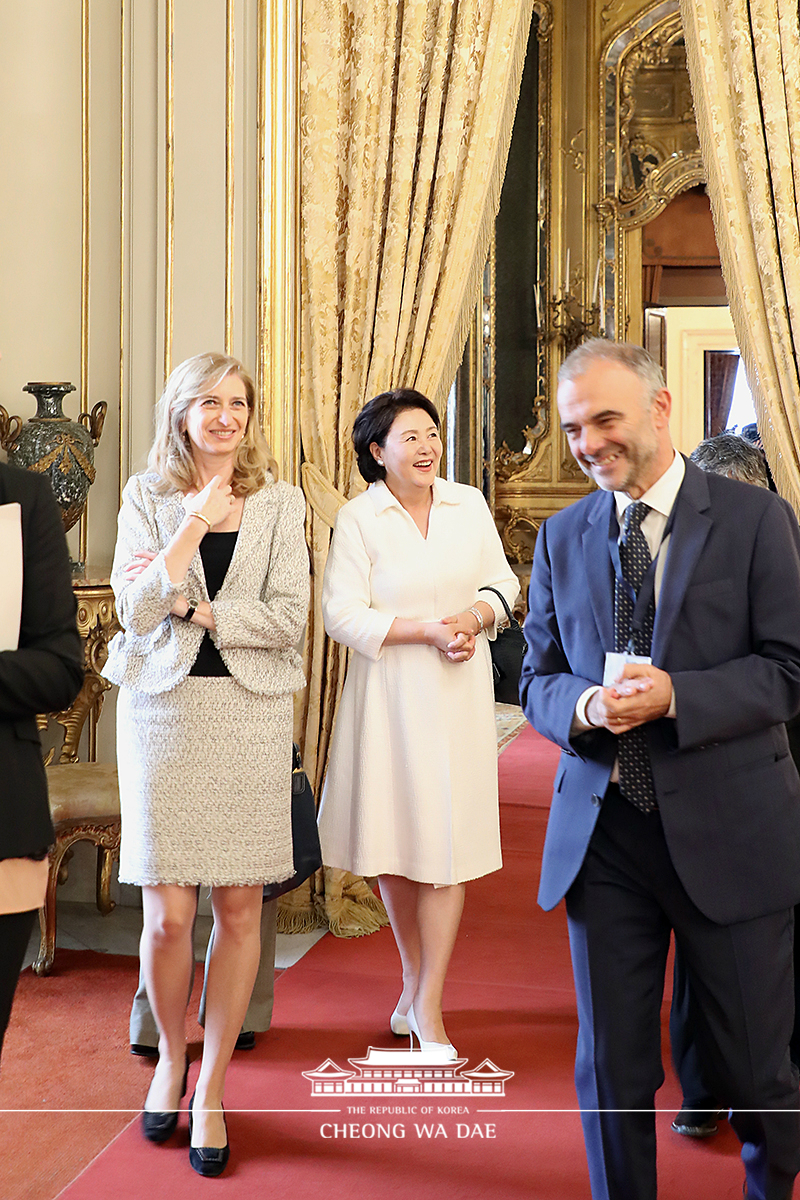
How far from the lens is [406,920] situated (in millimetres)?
3285

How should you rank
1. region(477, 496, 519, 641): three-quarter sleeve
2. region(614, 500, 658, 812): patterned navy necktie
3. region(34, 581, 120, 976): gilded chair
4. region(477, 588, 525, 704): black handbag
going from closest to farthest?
region(614, 500, 658, 812): patterned navy necktie < region(477, 496, 519, 641): three-quarter sleeve < region(477, 588, 525, 704): black handbag < region(34, 581, 120, 976): gilded chair

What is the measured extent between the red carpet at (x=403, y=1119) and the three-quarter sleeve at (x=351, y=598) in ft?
3.69

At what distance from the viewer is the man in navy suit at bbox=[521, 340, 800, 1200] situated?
2074mm

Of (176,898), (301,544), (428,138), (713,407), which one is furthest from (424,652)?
(713,407)

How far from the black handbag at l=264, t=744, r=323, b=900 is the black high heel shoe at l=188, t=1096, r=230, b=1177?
64 centimetres

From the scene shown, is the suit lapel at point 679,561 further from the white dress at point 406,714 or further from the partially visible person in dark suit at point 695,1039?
the white dress at point 406,714

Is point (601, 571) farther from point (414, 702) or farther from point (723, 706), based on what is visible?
point (414, 702)

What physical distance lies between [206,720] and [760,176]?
282 cm

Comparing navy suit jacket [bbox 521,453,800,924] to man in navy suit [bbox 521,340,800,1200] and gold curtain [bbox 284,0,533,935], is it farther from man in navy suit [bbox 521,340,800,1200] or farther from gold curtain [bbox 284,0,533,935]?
gold curtain [bbox 284,0,533,935]

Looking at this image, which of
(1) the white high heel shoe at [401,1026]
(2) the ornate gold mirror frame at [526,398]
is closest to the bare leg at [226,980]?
(1) the white high heel shoe at [401,1026]

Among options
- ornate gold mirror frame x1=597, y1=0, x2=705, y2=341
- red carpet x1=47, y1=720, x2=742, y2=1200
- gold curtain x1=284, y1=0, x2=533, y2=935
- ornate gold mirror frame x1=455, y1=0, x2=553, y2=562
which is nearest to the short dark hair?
gold curtain x1=284, y1=0, x2=533, y2=935

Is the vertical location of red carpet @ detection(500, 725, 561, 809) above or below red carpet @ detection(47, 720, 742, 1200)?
above

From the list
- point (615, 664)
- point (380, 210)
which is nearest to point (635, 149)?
point (380, 210)

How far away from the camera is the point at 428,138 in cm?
428
